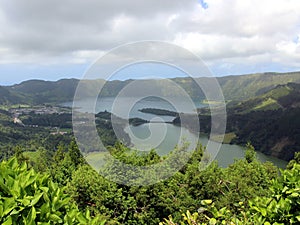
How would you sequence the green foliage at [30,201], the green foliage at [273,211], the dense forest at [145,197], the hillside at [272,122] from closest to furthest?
the green foliage at [30,201] → the dense forest at [145,197] → the green foliage at [273,211] → the hillside at [272,122]

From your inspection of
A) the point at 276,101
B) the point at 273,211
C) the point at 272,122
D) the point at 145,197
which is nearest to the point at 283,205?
the point at 273,211

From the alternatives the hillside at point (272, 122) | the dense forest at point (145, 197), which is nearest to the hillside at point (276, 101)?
the hillside at point (272, 122)

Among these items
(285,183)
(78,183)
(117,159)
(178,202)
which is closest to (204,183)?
(178,202)

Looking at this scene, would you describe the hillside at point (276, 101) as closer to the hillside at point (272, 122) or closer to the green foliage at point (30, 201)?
the hillside at point (272, 122)

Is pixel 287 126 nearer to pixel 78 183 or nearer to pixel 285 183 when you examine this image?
pixel 78 183

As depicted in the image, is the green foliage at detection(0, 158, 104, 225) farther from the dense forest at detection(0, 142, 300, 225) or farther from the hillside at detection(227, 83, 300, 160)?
the hillside at detection(227, 83, 300, 160)

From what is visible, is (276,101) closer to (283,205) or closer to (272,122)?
(272,122)

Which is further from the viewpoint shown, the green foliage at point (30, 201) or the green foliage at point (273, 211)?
the green foliage at point (273, 211)

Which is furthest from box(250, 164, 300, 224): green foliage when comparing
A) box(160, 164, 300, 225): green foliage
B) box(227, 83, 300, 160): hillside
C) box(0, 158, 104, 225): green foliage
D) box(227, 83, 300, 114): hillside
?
box(227, 83, 300, 114): hillside
